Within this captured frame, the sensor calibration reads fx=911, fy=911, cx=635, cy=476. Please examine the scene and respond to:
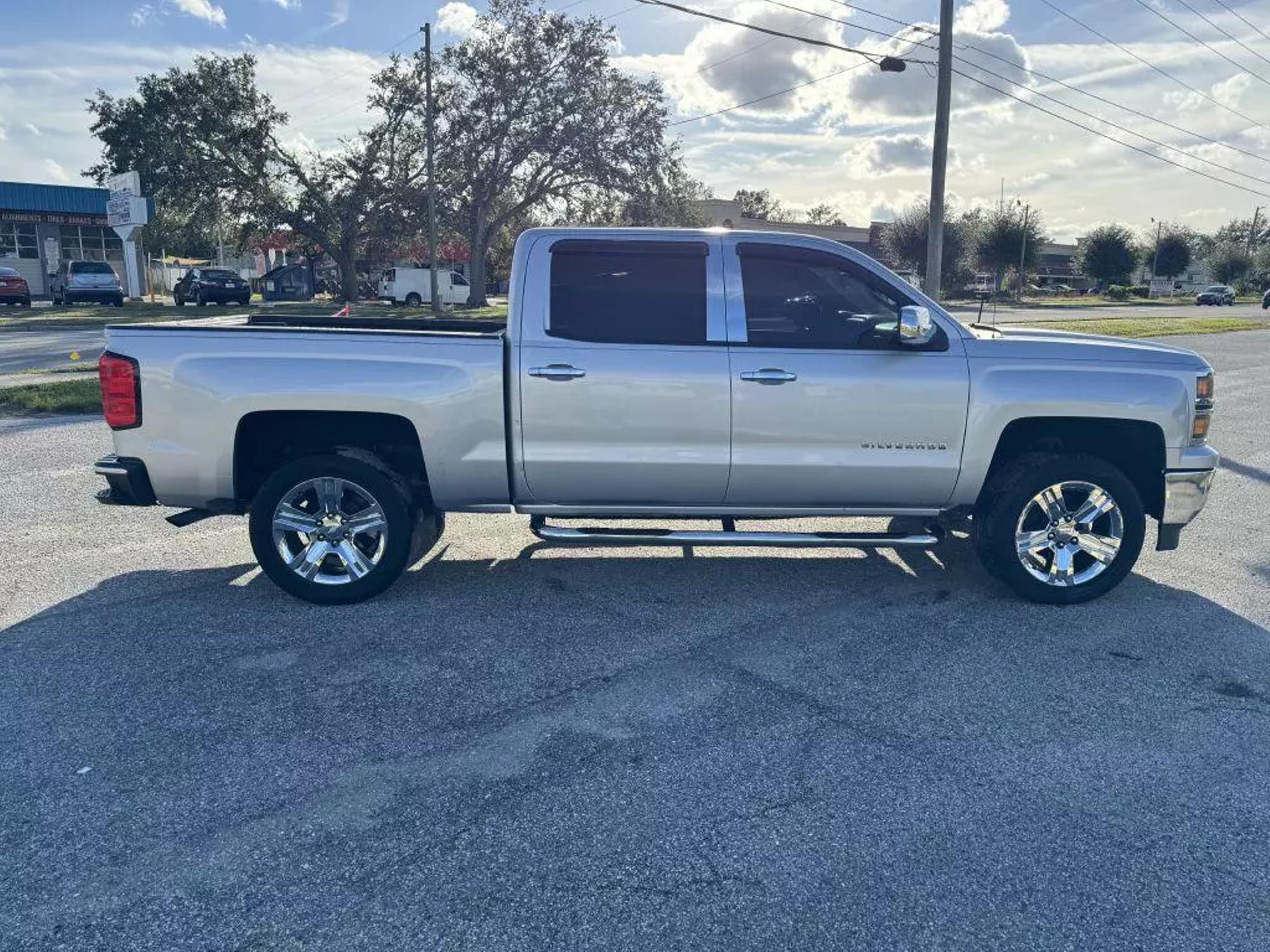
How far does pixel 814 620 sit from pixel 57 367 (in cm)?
1557

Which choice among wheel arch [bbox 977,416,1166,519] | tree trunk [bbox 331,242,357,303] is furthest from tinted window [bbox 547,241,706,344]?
tree trunk [bbox 331,242,357,303]

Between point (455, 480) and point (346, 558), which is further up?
point (455, 480)

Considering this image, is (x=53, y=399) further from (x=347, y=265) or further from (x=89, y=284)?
(x=347, y=265)

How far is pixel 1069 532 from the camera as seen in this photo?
5207mm

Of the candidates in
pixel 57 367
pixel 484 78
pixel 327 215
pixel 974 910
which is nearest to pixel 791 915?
pixel 974 910

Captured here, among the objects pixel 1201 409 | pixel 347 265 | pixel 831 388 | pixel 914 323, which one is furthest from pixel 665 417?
pixel 347 265

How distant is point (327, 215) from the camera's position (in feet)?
138

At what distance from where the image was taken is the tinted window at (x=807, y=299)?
5.09 m

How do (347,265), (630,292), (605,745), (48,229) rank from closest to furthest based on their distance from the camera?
(605,745)
(630,292)
(347,265)
(48,229)

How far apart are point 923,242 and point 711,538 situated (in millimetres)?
61187

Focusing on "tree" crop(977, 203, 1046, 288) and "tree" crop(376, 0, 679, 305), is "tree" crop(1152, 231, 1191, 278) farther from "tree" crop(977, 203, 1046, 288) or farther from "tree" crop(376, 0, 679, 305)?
"tree" crop(376, 0, 679, 305)

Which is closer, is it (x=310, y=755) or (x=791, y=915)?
(x=791, y=915)

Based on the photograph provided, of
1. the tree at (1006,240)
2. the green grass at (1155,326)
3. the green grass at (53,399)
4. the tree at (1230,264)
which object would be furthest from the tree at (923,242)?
the green grass at (53,399)

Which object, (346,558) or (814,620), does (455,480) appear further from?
(814,620)
